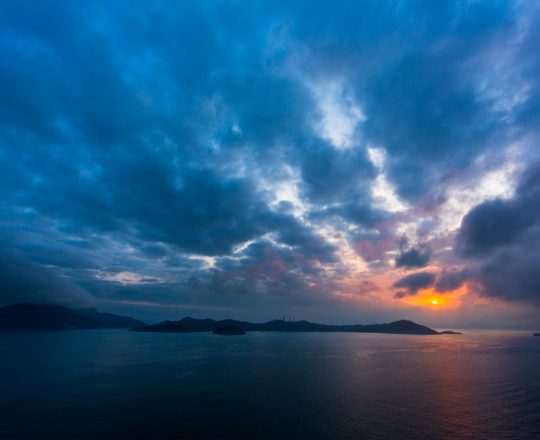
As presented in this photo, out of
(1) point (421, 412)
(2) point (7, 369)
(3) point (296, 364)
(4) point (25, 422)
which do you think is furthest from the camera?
(3) point (296, 364)

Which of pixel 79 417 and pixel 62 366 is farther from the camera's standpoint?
pixel 62 366

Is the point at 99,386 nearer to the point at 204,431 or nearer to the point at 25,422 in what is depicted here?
the point at 25,422

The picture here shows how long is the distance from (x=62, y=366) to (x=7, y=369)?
634 inches

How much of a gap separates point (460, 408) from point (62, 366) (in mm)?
128869

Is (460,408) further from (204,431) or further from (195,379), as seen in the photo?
(195,379)

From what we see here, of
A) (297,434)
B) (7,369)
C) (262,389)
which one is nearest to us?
(297,434)

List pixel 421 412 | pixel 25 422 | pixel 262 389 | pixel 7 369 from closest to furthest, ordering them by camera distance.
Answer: pixel 25 422 < pixel 421 412 < pixel 262 389 < pixel 7 369

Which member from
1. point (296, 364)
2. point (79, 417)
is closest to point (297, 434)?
point (79, 417)

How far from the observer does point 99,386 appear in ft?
262

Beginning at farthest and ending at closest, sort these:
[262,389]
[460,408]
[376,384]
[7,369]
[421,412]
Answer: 1. [7,369]
2. [376,384]
3. [262,389]
4. [460,408]
5. [421,412]

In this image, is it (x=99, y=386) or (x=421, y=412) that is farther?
(x=99, y=386)

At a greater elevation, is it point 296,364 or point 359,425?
point 296,364

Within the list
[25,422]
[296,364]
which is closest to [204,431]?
[25,422]

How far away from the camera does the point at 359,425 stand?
53.7m
